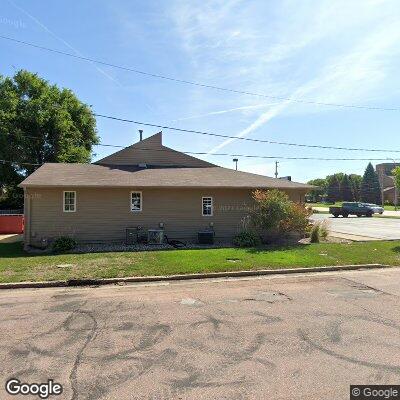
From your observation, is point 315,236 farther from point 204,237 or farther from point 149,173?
point 149,173

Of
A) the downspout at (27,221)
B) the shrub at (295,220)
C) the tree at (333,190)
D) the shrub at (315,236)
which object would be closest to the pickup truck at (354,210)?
the shrub at (315,236)

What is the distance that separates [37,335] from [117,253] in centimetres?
940

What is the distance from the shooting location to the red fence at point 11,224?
995 inches

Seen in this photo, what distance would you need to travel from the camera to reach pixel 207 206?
20234 millimetres

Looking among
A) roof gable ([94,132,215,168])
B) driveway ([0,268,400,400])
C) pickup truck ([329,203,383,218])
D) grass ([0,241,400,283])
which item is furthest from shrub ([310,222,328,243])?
pickup truck ([329,203,383,218])

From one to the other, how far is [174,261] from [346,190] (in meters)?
98.2

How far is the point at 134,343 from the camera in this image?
19.1 feet

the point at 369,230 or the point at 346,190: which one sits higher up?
the point at 346,190

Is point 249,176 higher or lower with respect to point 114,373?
higher

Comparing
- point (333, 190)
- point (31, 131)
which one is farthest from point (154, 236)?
point (333, 190)

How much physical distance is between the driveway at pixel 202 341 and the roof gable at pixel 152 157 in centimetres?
1522

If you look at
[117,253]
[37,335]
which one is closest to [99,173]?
[117,253]

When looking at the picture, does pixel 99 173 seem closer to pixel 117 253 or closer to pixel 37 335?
pixel 117 253

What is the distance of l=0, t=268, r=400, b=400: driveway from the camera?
4.50 m
